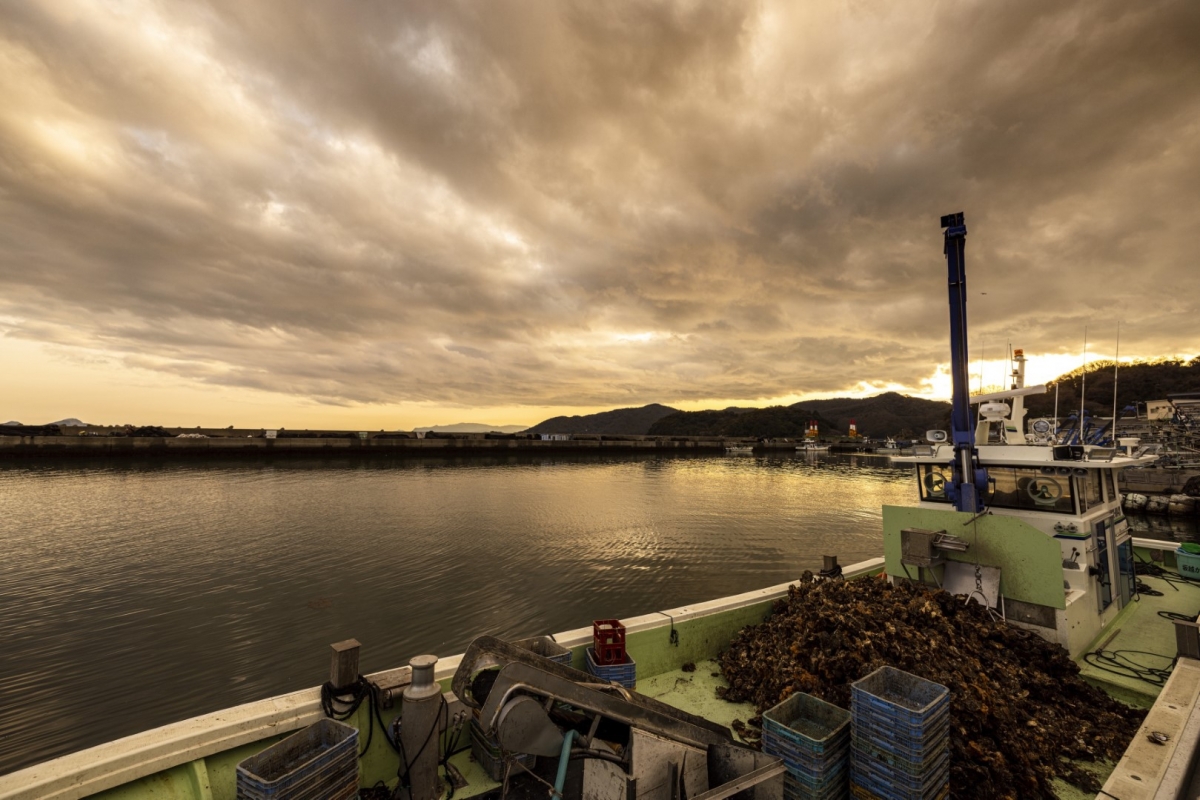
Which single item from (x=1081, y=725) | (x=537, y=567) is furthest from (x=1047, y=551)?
(x=537, y=567)

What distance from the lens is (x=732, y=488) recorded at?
44.8 m

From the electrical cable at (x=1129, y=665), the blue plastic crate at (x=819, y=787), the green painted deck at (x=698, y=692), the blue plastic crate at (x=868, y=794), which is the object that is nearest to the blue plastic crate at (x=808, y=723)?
the blue plastic crate at (x=819, y=787)

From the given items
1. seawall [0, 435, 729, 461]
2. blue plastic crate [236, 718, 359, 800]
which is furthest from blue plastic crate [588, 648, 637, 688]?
seawall [0, 435, 729, 461]

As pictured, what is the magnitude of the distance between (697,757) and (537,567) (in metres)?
14.3

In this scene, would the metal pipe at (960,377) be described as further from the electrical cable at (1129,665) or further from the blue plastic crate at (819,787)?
the blue plastic crate at (819,787)

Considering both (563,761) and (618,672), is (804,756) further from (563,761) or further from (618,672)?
(618,672)

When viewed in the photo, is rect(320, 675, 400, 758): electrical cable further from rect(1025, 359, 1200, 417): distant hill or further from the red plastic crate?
rect(1025, 359, 1200, 417): distant hill

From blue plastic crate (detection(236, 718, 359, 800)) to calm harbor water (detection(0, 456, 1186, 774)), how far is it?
23.0 ft

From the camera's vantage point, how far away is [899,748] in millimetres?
3828

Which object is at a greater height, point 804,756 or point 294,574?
point 804,756

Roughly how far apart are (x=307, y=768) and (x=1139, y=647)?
1128 centimetres

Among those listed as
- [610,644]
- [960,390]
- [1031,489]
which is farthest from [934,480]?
[610,644]

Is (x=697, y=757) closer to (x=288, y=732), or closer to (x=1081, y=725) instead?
(x=288, y=732)

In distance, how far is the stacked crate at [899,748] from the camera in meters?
3.76
